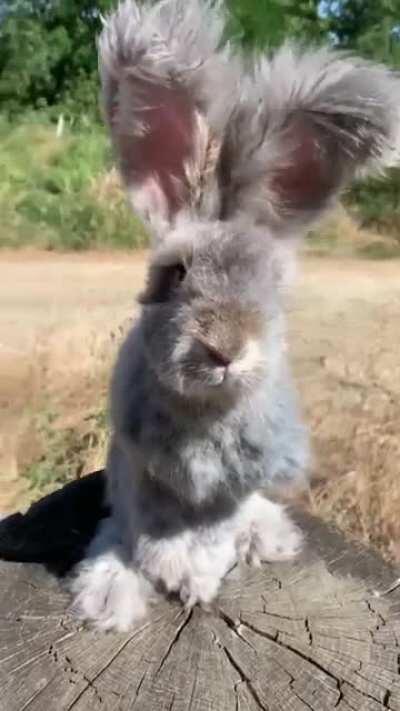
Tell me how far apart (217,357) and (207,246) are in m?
0.24

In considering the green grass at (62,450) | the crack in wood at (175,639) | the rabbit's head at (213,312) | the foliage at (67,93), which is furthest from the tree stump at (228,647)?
the foliage at (67,93)

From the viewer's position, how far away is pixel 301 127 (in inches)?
86.0

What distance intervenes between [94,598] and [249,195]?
0.89 meters

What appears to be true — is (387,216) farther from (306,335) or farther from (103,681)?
(103,681)

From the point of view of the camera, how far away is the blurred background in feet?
13.7

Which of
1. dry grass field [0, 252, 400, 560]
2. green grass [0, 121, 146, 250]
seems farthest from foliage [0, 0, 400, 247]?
dry grass field [0, 252, 400, 560]

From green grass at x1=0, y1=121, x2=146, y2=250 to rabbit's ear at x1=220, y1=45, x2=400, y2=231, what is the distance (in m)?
5.95

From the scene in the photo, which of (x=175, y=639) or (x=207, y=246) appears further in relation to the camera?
(x=175, y=639)

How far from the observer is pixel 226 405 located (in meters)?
2.14

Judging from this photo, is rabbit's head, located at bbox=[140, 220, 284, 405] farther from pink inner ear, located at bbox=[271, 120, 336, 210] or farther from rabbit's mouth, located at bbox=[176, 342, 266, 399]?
pink inner ear, located at bbox=[271, 120, 336, 210]

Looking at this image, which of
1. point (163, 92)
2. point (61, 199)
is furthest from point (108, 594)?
point (61, 199)

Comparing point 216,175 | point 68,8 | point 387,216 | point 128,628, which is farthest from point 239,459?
point 68,8

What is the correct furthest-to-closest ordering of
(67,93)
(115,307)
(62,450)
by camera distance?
(67,93) → (115,307) → (62,450)

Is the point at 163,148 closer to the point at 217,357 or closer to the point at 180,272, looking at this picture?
the point at 180,272
